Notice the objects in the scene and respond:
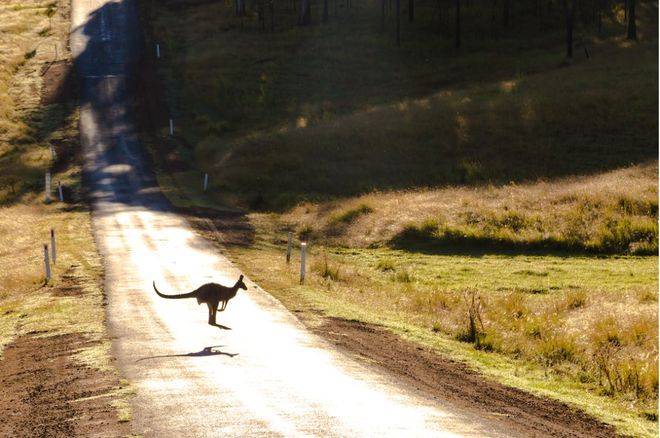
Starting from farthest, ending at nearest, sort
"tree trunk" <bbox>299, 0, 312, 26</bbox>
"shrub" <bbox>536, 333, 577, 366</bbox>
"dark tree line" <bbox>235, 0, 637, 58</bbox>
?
1. "tree trunk" <bbox>299, 0, 312, 26</bbox>
2. "dark tree line" <bbox>235, 0, 637, 58</bbox>
3. "shrub" <bbox>536, 333, 577, 366</bbox>

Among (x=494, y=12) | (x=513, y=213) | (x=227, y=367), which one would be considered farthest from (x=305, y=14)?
(x=227, y=367)

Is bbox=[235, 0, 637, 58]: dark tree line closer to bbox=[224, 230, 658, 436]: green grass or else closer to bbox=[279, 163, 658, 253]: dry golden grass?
bbox=[279, 163, 658, 253]: dry golden grass

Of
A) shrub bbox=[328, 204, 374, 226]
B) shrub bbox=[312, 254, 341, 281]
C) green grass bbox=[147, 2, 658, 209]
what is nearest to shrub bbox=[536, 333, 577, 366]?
shrub bbox=[312, 254, 341, 281]

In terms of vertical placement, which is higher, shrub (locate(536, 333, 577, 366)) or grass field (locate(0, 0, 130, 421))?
grass field (locate(0, 0, 130, 421))

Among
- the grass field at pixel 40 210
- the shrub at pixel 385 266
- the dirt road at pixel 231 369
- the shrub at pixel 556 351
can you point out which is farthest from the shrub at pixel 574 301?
the grass field at pixel 40 210

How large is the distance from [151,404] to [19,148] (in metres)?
42.7

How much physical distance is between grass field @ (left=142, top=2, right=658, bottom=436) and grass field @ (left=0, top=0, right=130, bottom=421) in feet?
16.8

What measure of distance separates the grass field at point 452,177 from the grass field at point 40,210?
5.13 meters

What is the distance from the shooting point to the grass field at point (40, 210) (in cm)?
1791

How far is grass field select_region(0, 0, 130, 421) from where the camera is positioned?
58.7 ft

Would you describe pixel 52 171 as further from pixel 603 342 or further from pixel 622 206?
pixel 603 342

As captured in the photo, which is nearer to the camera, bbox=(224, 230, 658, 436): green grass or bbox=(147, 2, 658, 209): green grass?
bbox=(224, 230, 658, 436): green grass

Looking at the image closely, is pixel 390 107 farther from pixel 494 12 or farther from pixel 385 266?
pixel 494 12

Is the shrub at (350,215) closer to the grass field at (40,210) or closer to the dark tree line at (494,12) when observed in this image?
the grass field at (40,210)
